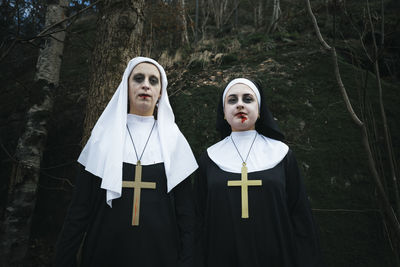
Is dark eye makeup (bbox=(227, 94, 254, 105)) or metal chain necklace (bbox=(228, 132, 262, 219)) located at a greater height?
dark eye makeup (bbox=(227, 94, 254, 105))

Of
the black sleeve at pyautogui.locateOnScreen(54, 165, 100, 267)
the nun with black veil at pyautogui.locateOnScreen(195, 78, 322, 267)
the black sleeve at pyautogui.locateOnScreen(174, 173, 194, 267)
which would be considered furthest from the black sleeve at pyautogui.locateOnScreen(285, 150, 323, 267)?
the black sleeve at pyautogui.locateOnScreen(54, 165, 100, 267)

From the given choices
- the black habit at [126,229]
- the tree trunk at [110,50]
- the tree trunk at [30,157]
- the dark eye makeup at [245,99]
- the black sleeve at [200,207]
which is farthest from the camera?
the tree trunk at [30,157]

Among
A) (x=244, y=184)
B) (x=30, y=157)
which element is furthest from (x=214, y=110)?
(x=30, y=157)

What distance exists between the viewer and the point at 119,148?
84.0 inches

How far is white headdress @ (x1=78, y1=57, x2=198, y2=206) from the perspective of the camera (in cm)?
202

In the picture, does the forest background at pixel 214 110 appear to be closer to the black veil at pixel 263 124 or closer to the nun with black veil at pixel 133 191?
the black veil at pixel 263 124

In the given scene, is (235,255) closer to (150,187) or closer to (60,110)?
(150,187)

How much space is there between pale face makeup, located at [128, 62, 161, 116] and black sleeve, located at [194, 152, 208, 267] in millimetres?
710

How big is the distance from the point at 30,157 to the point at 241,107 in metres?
3.78

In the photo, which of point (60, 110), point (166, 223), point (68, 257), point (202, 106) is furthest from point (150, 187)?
point (60, 110)

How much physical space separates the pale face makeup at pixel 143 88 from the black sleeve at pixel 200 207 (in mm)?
710

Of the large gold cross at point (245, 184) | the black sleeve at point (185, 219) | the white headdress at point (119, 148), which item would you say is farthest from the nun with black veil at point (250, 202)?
the white headdress at point (119, 148)

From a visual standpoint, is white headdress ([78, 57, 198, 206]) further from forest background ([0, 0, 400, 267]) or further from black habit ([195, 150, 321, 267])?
forest background ([0, 0, 400, 267])

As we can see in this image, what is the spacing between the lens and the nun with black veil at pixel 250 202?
2.08 meters
